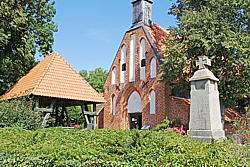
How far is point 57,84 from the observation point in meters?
14.5

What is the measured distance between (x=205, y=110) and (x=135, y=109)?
12757mm

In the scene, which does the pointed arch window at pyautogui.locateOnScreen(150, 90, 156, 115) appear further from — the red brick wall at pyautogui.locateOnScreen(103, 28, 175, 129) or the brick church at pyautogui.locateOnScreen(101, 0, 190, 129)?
the red brick wall at pyautogui.locateOnScreen(103, 28, 175, 129)

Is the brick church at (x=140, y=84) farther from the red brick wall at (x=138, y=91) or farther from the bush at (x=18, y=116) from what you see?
the bush at (x=18, y=116)

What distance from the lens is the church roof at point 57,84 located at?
537 inches

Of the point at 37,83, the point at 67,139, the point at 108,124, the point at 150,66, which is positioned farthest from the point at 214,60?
the point at 108,124

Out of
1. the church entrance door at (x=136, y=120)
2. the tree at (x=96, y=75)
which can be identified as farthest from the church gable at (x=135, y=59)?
the tree at (x=96, y=75)

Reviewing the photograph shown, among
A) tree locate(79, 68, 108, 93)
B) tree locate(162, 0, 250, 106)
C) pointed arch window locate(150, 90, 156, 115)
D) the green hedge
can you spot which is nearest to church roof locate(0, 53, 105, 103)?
tree locate(162, 0, 250, 106)

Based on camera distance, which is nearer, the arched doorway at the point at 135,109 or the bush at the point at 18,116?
the bush at the point at 18,116

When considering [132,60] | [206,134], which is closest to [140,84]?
[132,60]

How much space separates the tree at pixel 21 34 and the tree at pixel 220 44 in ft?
25.9

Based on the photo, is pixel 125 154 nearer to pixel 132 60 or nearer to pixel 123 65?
pixel 132 60

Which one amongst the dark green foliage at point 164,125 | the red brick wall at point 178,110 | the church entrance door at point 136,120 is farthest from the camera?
the church entrance door at point 136,120

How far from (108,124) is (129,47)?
6.72 metres

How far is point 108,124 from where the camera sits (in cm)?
2347
